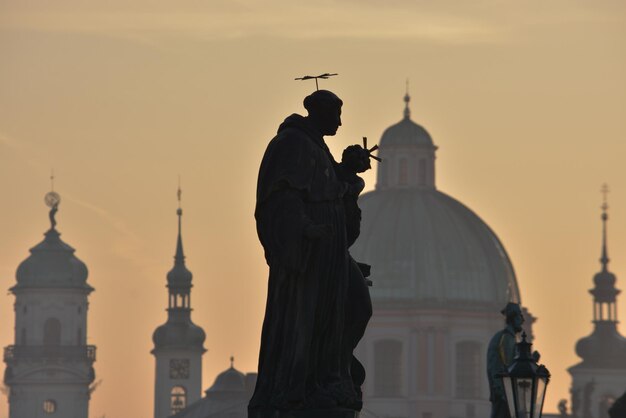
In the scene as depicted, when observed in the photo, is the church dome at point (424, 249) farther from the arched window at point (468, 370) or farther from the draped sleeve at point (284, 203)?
the draped sleeve at point (284, 203)

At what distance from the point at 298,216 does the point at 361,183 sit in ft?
1.90

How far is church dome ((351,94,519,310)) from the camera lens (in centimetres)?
19412

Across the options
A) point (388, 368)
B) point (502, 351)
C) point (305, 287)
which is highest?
point (388, 368)

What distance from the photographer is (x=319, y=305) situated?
65.7 feet

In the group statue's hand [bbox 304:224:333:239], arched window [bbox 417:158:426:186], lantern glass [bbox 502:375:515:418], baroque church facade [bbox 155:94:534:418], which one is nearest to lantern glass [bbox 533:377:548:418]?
lantern glass [bbox 502:375:515:418]

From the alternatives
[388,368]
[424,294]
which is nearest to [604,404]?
[388,368]

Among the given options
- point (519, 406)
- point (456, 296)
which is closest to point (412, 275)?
point (456, 296)

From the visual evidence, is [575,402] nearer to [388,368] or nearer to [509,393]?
[388,368]

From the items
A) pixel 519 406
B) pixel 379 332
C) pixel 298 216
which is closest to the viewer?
pixel 298 216

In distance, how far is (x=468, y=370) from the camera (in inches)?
7653

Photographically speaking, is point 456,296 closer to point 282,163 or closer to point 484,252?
point 484,252

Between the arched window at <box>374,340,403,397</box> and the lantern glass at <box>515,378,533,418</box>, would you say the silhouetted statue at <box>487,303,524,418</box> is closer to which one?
the lantern glass at <box>515,378,533,418</box>

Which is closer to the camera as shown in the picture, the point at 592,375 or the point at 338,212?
the point at 338,212

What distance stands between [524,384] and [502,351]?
1.40 metres
